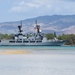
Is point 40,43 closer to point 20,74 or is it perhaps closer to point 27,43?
point 27,43

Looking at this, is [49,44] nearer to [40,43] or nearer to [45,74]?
[40,43]

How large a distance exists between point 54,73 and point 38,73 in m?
1.47

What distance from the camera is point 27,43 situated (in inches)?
7835

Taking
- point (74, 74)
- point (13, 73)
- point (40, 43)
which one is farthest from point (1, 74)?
point (40, 43)

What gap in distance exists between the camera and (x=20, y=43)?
19900 cm

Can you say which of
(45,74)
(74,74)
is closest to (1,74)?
(45,74)

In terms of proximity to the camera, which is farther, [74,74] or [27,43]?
[27,43]

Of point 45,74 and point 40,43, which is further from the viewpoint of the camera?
point 40,43

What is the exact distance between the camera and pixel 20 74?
35188 mm

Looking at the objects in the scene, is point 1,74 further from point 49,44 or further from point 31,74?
point 49,44

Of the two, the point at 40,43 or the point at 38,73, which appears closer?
the point at 38,73

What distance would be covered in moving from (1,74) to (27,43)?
6467 inches

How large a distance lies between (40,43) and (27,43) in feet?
20.8

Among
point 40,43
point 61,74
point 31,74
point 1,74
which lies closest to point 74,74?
point 61,74
